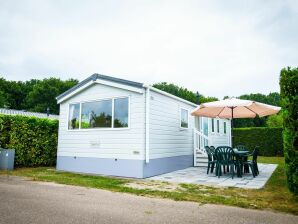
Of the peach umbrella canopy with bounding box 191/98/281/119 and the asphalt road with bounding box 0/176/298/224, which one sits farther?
the peach umbrella canopy with bounding box 191/98/281/119

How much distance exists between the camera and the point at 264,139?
18594 mm

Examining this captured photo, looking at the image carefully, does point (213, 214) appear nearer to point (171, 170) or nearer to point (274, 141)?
point (171, 170)

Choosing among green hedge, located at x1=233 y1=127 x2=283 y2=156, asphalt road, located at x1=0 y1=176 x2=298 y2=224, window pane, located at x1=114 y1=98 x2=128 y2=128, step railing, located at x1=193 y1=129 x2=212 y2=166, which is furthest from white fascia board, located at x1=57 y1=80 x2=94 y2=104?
green hedge, located at x1=233 y1=127 x2=283 y2=156

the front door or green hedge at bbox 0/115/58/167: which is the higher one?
the front door

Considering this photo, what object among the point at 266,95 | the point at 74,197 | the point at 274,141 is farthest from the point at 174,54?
the point at 266,95

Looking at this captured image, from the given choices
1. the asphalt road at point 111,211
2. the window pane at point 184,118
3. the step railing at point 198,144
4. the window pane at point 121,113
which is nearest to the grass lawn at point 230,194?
the asphalt road at point 111,211

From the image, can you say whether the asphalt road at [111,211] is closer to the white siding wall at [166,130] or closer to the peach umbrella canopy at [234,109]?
the white siding wall at [166,130]

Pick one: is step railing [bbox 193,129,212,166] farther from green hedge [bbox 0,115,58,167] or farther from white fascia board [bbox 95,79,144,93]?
green hedge [bbox 0,115,58,167]

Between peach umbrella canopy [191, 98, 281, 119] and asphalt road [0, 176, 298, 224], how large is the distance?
4.36 m

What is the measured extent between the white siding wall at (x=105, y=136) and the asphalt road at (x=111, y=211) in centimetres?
305

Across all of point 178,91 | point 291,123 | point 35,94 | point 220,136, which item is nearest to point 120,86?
point 291,123

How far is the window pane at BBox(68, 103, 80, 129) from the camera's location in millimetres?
10203

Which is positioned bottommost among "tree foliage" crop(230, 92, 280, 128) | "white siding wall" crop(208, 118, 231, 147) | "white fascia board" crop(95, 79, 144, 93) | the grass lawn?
the grass lawn

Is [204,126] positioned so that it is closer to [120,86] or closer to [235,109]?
[235,109]
